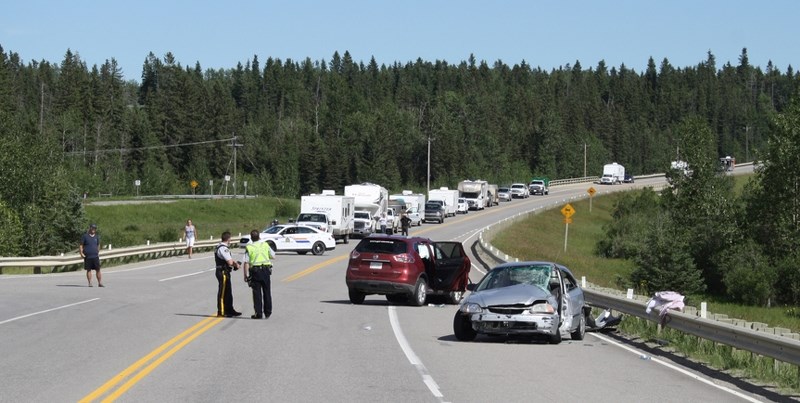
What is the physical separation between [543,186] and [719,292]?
2473 inches

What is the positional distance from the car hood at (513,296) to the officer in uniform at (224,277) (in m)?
5.42

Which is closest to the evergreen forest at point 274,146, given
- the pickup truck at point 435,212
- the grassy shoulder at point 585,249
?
the grassy shoulder at point 585,249

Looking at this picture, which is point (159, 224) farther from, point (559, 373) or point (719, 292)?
point (559, 373)

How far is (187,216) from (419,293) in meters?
72.7

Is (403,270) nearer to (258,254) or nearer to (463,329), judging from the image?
(258,254)

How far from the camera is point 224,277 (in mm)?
20766

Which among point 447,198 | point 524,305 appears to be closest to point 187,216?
point 447,198

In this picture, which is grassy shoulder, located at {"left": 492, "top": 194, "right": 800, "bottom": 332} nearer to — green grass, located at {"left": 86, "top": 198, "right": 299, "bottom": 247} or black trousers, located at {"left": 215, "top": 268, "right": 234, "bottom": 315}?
black trousers, located at {"left": 215, "top": 268, "right": 234, "bottom": 315}

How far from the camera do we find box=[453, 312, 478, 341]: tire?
17.8 m

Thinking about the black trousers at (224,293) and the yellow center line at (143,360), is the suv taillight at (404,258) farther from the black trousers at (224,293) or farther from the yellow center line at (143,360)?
the yellow center line at (143,360)

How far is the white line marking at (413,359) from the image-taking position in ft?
39.4

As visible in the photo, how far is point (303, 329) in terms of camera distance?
19.2 metres

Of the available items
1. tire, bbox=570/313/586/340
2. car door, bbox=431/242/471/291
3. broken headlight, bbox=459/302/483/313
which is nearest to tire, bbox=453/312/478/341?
broken headlight, bbox=459/302/483/313

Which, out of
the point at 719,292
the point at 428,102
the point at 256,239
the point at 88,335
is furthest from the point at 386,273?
the point at 428,102
